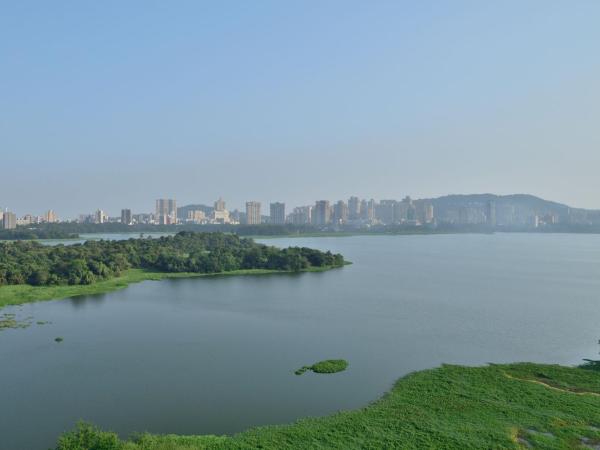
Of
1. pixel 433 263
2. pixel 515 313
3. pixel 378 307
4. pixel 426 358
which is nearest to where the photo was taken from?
pixel 426 358

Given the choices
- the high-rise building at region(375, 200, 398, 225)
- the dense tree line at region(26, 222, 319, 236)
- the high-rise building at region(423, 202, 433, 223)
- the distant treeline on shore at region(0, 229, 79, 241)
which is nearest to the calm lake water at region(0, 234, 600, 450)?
the distant treeline on shore at region(0, 229, 79, 241)

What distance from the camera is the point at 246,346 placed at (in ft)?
63.9

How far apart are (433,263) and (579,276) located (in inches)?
623

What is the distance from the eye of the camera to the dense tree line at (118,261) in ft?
114

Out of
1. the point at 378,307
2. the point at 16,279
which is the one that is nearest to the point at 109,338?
the point at 378,307

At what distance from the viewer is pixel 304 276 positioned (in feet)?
143

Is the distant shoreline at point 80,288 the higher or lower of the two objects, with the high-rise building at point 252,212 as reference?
lower

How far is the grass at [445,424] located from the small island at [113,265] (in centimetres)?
2395

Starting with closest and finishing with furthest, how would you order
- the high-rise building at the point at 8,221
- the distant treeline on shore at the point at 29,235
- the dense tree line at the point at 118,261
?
the dense tree line at the point at 118,261
the distant treeline on shore at the point at 29,235
the high-rise building at the point at 8,221

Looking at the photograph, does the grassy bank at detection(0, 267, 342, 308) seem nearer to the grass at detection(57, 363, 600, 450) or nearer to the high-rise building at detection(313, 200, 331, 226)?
the grass at detection(57, 363, 600, 450)

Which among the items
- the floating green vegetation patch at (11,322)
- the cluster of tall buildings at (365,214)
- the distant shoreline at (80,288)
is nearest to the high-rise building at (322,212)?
the cluster of tall buildings at (365,214)

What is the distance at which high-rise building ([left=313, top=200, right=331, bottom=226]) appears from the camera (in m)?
168

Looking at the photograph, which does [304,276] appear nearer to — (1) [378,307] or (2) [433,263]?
(1) [378,307]

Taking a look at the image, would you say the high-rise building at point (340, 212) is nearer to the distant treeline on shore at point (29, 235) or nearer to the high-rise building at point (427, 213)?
the high-rise building at point (427, 213)
